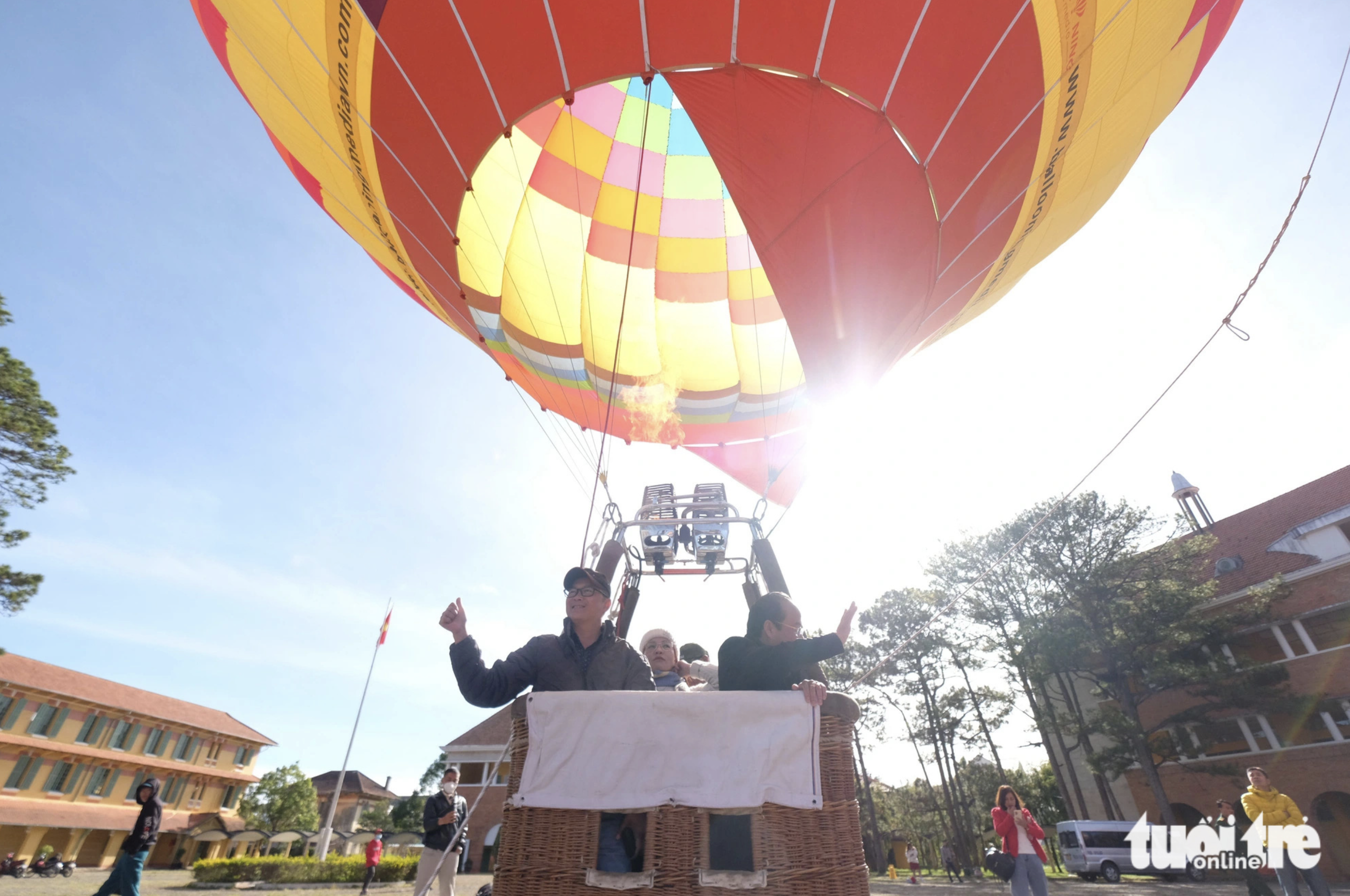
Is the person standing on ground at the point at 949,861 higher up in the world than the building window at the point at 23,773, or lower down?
lower down

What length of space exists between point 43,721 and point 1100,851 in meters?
38.3

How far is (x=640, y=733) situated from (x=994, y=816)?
5.54 metres

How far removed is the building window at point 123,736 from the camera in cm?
2823

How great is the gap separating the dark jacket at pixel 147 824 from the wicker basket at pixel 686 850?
18.4 ft

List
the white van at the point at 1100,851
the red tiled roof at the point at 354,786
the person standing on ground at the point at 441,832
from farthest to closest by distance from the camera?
the red tiled roof at the point at 354,786
the white van at the point at 1100,851
the person standing on ground at the point at 441,832

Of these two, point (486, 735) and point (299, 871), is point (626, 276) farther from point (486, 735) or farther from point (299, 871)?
point (486, 735)

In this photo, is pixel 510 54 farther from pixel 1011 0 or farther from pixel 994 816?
pixel 994 816

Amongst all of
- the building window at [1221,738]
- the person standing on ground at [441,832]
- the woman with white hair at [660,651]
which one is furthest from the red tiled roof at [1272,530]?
the person standing on ground at [441,832]

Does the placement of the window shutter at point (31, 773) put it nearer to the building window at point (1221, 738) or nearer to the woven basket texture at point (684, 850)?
the woven basket texture at point (684, 850)

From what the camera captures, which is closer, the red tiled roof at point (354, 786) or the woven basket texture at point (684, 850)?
the woven basket texture at point (684, 850)

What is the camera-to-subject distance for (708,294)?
8195 millimetres

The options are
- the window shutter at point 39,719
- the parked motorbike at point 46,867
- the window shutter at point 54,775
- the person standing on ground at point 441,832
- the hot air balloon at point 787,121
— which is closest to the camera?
the hot air balloon at point 787,121

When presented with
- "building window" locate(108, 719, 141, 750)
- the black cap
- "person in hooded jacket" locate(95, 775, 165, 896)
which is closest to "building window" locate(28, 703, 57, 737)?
"building window" locate(108, 719, 141, 750)

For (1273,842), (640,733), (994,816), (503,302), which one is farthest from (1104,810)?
(640,733)
